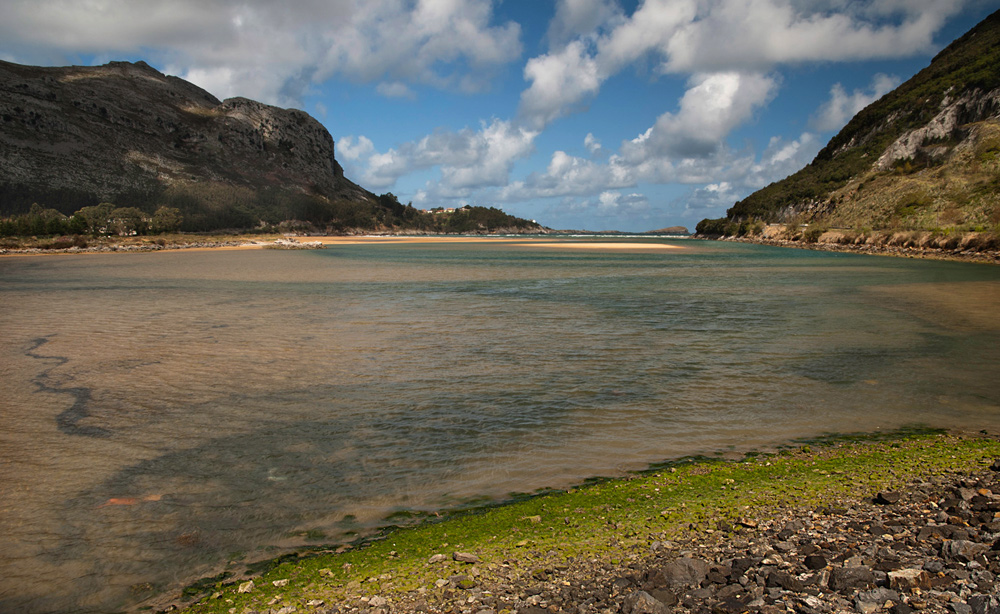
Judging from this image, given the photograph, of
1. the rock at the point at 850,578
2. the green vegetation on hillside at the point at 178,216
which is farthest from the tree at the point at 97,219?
the rock at the point at 850,578

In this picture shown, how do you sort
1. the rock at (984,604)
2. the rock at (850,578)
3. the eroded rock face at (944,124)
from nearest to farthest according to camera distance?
the rock at (984,604), the rock at (850,578), the eroded rock face at (944,124)

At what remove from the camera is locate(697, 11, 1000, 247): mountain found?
69.6 m

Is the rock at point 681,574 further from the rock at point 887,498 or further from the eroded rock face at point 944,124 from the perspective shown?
the eroded rock face at point 944,124

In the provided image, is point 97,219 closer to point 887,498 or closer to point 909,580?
point 887,498

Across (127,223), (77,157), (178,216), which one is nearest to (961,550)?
(127,223)

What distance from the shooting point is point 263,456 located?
7633 millimetres

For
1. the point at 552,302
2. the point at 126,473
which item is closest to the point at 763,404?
the point at 126,473

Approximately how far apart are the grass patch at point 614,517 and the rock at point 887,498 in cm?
22

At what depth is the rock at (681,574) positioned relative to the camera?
4262mm

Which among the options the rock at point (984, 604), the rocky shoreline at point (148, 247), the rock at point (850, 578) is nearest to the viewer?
the rock at point (984, 604)

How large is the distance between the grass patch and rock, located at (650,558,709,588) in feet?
1.38

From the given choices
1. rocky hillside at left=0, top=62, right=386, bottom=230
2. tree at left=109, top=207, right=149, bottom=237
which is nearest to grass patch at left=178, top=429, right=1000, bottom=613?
tree at left=109, top=207, right=149, bottom=237

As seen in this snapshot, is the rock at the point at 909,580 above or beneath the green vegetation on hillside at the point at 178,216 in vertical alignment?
beneath

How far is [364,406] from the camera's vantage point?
984 centimetres
